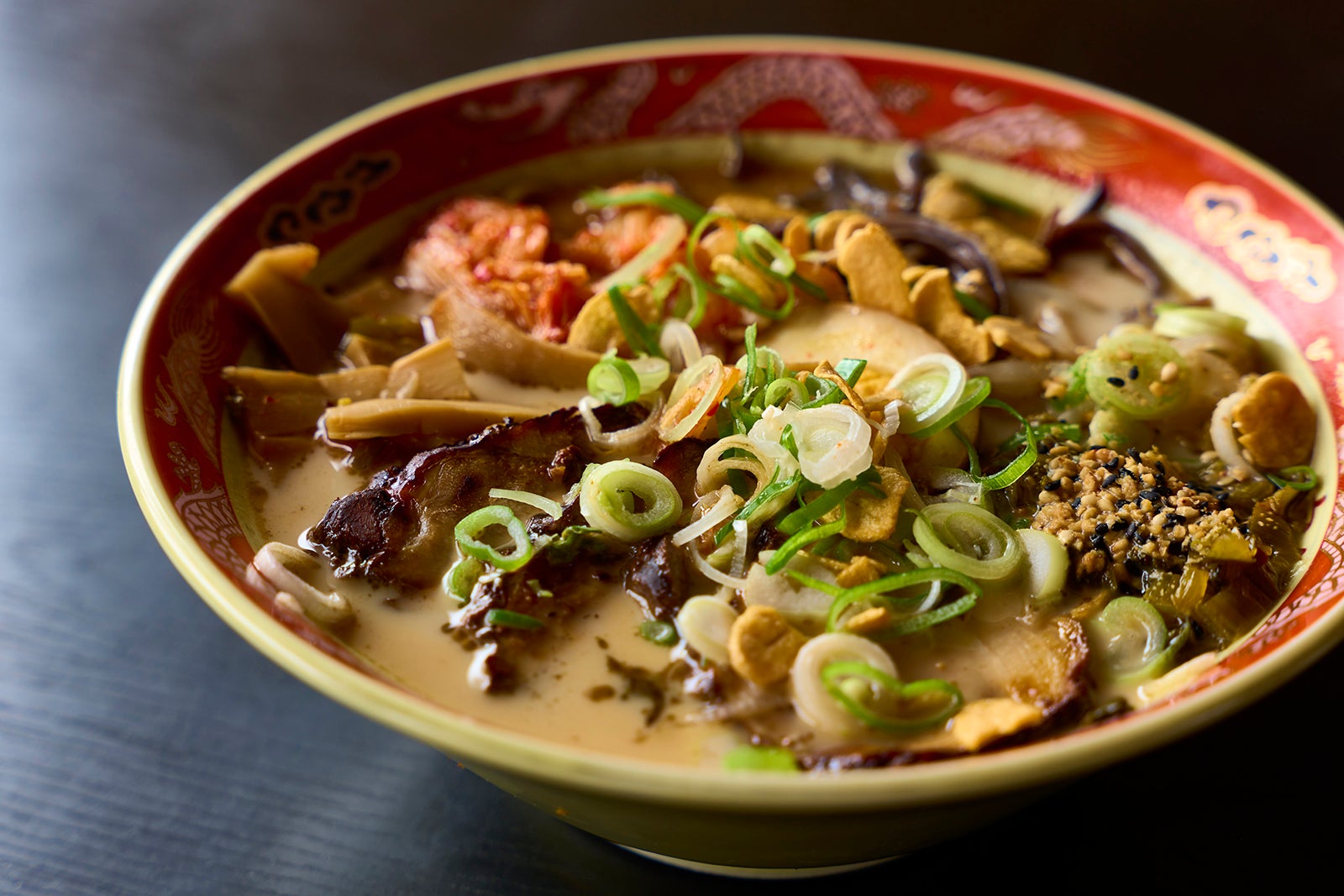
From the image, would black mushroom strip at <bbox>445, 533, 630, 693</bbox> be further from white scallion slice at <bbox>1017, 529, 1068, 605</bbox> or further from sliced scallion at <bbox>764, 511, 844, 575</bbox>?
white scallion slice at <bbox>1017, 529, 1068, 605</bbox>

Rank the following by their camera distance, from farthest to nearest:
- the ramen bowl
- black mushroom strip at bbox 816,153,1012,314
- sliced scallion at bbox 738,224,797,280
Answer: black mushroom strip at bbox 816,153,1012,314 → sliced scallion at bbox 738,224,797,280 → the ramen bowl

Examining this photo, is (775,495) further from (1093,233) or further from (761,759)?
(1093,233)

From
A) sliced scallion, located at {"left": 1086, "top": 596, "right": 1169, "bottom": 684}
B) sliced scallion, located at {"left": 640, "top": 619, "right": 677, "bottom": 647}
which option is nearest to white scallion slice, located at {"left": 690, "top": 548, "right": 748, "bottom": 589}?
sliced scallion, located at {"left": 640, "top": 619, "right": 677, "bottom": 647}

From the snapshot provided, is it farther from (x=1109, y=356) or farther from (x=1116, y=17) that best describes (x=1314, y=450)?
(x=1116, y=17)

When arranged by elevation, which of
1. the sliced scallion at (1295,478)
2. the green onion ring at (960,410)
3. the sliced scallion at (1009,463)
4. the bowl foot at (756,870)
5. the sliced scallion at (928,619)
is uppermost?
the green onion ring at (960,410)

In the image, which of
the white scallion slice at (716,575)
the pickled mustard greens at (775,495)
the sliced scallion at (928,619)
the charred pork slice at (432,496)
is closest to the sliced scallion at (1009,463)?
the pickled mustard greens at (775,495)

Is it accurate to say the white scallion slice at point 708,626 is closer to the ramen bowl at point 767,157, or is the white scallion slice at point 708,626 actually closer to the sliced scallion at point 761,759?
the sliced scallion at point 761,759

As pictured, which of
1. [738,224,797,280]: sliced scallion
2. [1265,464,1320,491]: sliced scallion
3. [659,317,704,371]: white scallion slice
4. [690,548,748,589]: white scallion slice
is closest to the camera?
[690,548,748,589]: white scallion slice
